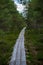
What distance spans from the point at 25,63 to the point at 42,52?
18.5 ft

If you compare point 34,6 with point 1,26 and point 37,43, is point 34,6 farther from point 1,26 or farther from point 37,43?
point 1,26

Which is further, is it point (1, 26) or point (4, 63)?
point (1, 26)

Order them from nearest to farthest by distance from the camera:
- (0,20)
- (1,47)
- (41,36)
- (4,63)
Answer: (41,36) → (1,47) → (4,63) → (0,20)

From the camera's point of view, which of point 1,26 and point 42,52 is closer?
point 42,52

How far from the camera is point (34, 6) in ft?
33.7

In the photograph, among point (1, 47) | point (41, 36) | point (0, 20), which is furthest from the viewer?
point (0, 20)

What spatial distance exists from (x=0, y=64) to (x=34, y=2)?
18.6 feet

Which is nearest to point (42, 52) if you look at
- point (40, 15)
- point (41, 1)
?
point (40, 15)

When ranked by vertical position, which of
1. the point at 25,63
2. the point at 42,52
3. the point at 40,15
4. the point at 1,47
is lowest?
the point at 25,63

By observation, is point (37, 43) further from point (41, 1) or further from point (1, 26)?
point (1, 26)

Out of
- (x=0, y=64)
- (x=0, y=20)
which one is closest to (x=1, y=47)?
(x=0, y=64)

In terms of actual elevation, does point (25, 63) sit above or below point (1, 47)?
below

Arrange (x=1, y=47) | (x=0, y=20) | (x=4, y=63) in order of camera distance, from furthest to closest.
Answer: (x=0, y=20)
(x=4, y=63)
(x=1, y=47)

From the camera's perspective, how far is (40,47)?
10094mm
